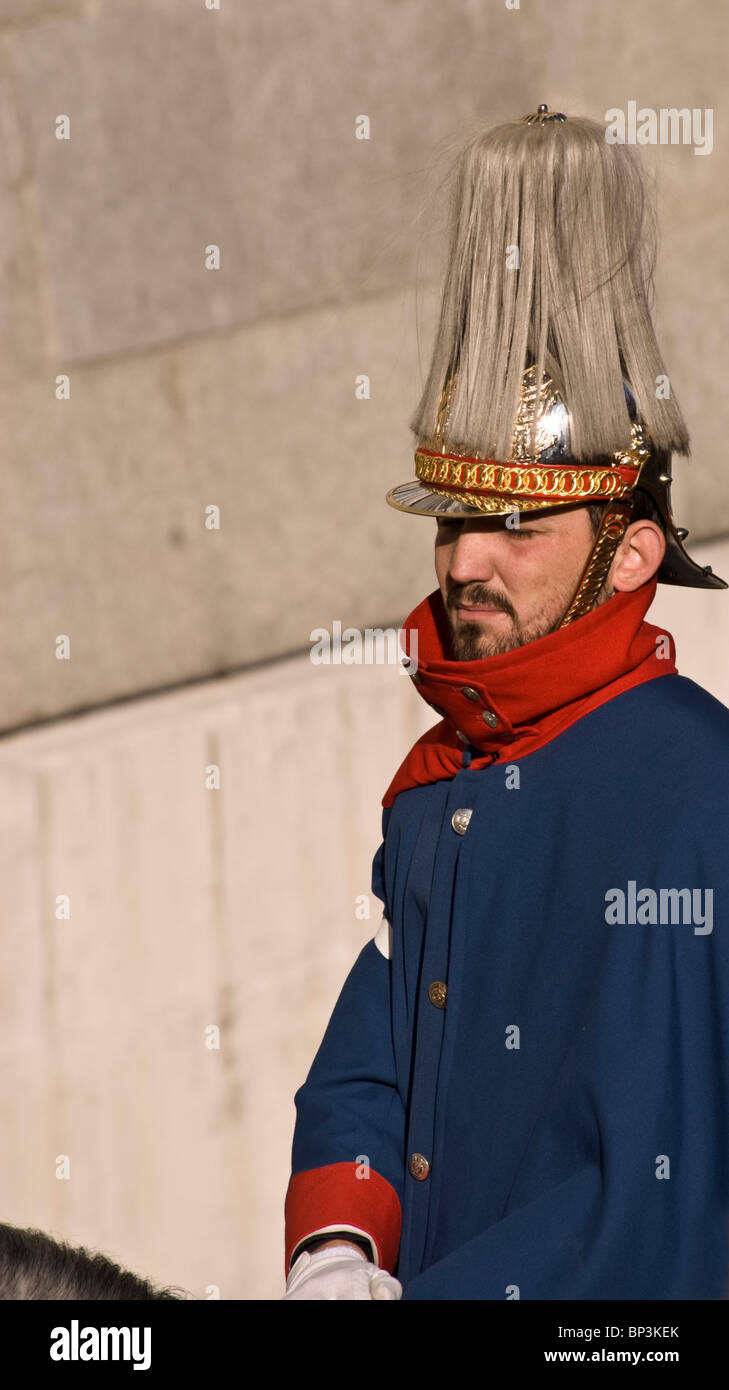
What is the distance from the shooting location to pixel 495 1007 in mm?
2541

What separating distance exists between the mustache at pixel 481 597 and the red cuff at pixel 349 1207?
89 centimetres

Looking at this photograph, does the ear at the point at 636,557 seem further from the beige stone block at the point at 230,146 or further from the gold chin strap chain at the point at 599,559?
the beige stone block at the point at 230,146

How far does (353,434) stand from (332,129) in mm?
881

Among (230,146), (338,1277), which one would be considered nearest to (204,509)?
(230,146)

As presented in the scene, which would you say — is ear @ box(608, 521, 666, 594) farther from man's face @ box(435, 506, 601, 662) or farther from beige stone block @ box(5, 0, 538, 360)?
beige stone block @ box(5, 0, 538, 360)

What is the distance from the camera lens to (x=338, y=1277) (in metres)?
2.50

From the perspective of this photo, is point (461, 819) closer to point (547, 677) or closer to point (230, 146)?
point (547, 677)

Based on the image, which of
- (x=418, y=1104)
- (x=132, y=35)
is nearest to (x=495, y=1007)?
(x=418, y=1104)

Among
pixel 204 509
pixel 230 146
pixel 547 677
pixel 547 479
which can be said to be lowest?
pixel 547 677

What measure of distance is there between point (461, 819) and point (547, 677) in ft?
0.94

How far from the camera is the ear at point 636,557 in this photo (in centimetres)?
253

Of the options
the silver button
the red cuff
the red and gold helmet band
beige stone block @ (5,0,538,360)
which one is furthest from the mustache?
beige stone block @ (5,0,538,360)

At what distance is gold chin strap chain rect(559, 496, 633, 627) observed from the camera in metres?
2.49

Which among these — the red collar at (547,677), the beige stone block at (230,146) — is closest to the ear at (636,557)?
the red collar at (547,677)
